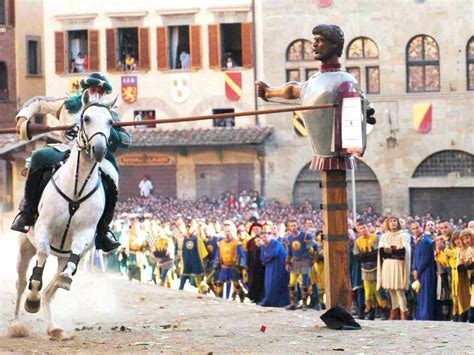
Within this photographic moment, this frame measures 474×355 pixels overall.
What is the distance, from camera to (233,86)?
180 feet

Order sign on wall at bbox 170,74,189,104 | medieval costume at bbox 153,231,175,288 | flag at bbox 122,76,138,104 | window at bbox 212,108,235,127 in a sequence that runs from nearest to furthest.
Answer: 1. medieval costume at bbox 153,231,175,288
2. window at bbox 212,108,235,127
3. sign on wall at bbox 170,74,189,104
4. flag at bbox 122,76,138,104

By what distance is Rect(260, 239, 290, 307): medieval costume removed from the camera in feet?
93.5

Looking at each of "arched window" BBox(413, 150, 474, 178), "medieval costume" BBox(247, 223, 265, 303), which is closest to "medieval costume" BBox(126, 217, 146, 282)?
"medieval costume" BBox(247, 223, 265, 303)

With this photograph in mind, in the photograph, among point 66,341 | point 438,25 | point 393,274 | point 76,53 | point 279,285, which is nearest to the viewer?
point 66,341

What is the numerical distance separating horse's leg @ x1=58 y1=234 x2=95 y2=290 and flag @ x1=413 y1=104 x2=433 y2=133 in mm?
36061

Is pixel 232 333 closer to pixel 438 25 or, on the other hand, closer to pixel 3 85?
pixel 438 25

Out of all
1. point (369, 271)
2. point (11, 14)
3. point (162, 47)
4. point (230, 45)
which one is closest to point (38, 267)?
point (369, 271)

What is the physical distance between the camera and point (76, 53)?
2288 inches

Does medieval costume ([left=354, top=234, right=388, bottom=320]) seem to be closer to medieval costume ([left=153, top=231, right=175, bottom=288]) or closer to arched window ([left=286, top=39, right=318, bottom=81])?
medieval costume ([left=153, top=231, right=175, bottom=288])

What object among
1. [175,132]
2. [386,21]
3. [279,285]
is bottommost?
[279,285]

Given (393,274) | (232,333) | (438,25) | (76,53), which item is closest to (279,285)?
(393,274)

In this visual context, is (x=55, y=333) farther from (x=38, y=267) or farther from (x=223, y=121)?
(x=223, y=121)

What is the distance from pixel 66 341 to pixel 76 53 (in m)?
41.6

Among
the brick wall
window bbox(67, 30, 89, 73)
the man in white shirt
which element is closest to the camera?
the man in white shirt
